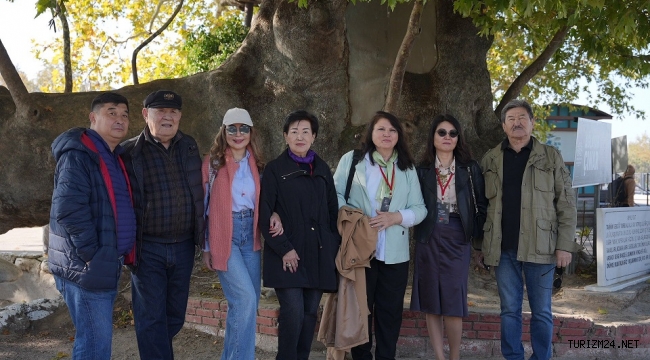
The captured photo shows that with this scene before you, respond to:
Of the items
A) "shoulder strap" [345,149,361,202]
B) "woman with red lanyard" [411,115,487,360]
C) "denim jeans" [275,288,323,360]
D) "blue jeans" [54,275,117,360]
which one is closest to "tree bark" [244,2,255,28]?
"shoulder strap" [345,149,361,202]

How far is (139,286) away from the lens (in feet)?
15.3

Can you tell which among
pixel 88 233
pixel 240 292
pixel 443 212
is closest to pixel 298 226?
pixel 240 292

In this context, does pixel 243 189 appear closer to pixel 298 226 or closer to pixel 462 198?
pixel 298 226

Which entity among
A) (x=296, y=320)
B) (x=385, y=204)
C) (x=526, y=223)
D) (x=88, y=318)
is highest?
(x=385, y=204)

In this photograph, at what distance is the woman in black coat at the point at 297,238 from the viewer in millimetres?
4840

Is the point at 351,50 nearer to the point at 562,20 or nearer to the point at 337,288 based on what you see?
the point at 562,20

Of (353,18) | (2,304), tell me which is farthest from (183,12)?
(353,18)

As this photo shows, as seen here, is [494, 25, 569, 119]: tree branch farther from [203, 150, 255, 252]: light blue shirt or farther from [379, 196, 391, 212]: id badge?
[203, 150, 255, 252]: light blue shirt

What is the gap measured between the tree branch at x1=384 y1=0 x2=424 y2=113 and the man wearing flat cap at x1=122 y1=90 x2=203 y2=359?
2.80 meters

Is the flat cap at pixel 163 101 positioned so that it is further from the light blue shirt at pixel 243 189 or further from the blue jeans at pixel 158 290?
the blue jeans at pixel 158 290

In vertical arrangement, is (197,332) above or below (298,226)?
below

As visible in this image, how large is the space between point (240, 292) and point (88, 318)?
109cm

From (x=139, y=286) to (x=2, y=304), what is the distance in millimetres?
9038

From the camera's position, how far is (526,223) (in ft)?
17.3
